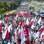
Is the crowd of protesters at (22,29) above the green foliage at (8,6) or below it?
below

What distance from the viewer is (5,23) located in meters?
2.79

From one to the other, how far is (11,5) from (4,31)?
0.36 metres

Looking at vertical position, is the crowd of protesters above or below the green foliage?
below

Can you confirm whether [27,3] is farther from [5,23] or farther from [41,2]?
[5,23]

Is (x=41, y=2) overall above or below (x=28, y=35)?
above

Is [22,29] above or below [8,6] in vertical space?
below

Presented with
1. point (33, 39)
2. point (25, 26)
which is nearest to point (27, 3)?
point (25, 26)

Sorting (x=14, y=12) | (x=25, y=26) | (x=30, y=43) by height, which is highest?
(x=14, y=12)

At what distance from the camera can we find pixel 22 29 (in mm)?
2746

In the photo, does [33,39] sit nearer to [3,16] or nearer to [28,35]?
[28,35]

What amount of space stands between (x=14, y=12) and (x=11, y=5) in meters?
0.11


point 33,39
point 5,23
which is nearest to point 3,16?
point 5,23

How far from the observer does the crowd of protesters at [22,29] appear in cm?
270

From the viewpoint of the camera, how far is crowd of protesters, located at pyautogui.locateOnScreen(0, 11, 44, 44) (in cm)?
270
